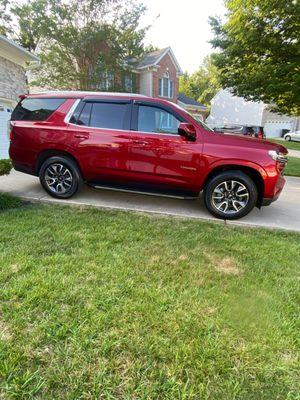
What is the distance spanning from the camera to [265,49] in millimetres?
9727

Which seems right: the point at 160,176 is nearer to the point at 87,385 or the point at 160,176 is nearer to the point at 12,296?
the point at 12,296

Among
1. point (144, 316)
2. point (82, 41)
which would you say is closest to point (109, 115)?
point (144, 316)

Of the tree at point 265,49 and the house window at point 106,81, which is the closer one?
the tree at point 265,49

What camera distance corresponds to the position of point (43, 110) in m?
5.54

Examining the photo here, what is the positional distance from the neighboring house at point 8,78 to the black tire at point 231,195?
341 inches

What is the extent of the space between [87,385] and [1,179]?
637cm

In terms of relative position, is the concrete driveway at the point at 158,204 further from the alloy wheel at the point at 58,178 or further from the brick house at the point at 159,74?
the brick house at the point at 159,74

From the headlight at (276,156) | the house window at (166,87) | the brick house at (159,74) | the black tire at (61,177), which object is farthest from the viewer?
the house window at (166,87)

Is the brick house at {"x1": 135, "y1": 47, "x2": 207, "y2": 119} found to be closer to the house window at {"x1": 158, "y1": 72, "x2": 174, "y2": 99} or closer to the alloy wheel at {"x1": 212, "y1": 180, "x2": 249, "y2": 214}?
the house window at {"x1": 158, "y1": 72, "x2": 174, "y2": 99}

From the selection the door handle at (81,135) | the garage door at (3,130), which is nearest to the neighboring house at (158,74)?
the garage door at (3,130)

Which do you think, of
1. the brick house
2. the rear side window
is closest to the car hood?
the rear side window

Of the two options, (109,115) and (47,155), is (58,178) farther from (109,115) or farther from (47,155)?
(109,115)

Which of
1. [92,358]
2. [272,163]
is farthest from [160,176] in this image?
[92,358]

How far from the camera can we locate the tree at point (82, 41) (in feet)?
52.6
